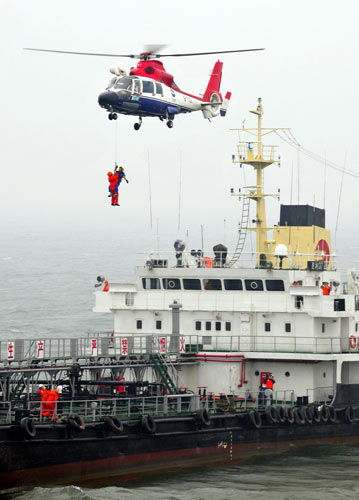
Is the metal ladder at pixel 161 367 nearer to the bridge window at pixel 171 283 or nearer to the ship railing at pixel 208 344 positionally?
the ship railing at pixel 208 344

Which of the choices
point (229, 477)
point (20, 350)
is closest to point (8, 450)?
point (20, 350)

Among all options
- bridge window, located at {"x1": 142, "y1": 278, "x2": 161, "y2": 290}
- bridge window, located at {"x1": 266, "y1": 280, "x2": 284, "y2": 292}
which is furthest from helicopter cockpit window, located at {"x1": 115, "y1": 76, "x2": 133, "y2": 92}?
bridge window, located at {"x1": 266, "y1": 280, "x2": 284, "y2": 292}

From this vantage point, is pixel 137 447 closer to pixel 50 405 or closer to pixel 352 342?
pixel 50 405

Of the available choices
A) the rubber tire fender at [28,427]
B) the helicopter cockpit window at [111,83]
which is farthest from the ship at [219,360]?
the helicopter cockpit window at [111,83]

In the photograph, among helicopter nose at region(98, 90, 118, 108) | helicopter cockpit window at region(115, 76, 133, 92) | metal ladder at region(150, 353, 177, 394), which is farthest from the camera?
helicopter cockpit window at region(115, 76, 133, 92)

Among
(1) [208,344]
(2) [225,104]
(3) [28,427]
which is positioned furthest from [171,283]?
(3) [28,427]

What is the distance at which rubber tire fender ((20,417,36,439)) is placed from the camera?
2923 centimetres

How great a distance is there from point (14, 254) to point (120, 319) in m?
114

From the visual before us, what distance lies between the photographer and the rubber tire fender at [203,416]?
1326 inches

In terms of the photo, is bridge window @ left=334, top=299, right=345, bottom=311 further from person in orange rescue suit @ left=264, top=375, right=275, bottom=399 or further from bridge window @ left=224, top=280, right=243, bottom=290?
person in orange rescue suit @ left=264, top=375, right=275, bottom=399

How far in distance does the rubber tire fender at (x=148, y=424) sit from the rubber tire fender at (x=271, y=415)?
4.89 m

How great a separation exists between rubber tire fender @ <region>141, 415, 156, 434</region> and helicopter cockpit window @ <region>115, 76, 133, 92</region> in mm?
12886

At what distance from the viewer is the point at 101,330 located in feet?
236

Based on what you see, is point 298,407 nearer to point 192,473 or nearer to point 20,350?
point 192,473
